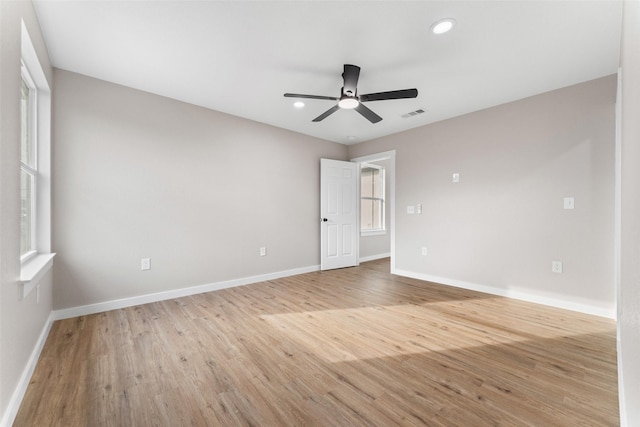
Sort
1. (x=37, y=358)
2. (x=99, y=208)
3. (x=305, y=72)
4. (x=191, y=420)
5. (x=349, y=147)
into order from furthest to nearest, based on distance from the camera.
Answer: (x=349, y=147) → (x=99, y=208) → (x=305, y=72) → (x=37, y=358) → (x=191, y=420)

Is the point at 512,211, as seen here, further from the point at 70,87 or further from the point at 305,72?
the point at 70,87

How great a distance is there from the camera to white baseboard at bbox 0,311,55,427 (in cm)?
130

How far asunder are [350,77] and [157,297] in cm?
329

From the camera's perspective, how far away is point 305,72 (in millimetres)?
2629

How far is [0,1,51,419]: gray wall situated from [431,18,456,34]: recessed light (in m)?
2.55

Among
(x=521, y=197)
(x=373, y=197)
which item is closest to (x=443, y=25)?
(x=521, y=197)

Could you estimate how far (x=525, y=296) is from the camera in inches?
126

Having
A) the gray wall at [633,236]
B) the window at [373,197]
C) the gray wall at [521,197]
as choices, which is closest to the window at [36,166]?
the gray wall at [633,236]

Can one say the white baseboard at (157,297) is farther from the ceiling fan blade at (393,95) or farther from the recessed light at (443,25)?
the recessed light at (443,25)

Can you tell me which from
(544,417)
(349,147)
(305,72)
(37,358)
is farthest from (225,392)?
(349,147)

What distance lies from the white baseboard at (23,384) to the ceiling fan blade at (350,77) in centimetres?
305

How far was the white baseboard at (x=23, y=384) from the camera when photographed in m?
1.30

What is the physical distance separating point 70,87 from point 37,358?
8.19 ft

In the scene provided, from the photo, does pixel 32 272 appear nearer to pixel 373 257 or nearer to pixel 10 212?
pixel 10 212
